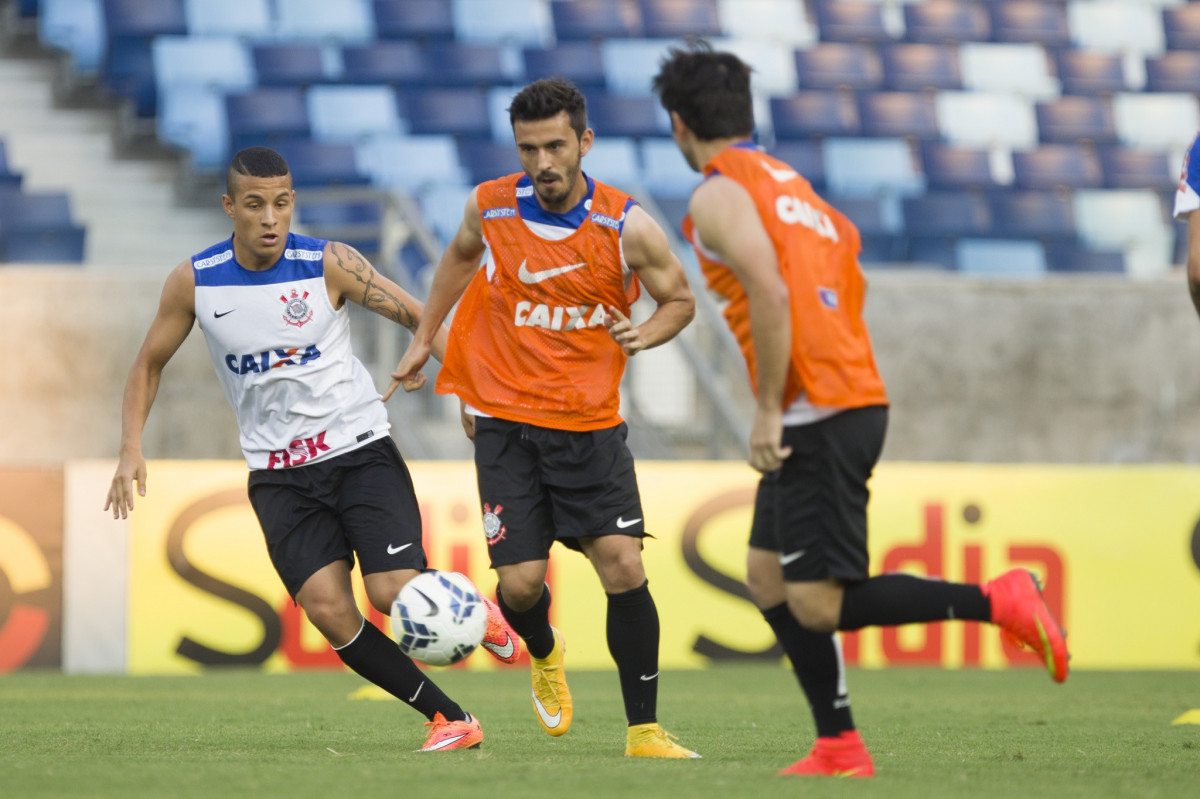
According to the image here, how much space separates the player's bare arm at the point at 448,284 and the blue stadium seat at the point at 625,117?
9.63 meters

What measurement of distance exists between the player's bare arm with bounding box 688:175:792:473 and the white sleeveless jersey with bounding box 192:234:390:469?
1.72 meters

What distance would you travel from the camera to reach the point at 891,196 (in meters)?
15.1

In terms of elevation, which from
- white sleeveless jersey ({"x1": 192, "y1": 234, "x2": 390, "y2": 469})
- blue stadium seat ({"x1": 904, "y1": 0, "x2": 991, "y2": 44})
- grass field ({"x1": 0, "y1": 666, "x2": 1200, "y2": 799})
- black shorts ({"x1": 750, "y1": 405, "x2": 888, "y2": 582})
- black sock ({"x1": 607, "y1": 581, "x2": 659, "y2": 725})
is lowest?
grass field ({"x1": 0, "y1": 666, "x2": 1200, "y2": 799})

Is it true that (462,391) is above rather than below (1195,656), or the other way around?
above

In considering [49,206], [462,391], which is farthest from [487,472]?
[49,206]

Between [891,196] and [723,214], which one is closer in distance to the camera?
[723,214]

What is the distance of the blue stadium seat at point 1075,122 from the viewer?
54.7 ft

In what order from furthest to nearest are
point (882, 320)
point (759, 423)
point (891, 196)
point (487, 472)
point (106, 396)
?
1. point (891, 196)
2. point (882, 320)
3. point (106, 396)
4. point (487, 472)
5. point (759, 423)

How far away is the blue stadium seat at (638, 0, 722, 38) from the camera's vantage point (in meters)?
15.9

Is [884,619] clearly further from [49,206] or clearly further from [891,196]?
[891,196]

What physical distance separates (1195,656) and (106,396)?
7.40 m

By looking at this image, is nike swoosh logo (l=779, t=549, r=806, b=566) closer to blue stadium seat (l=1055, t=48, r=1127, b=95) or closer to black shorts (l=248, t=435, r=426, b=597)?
black shorts (l=248, t=435, r=426, b=597)

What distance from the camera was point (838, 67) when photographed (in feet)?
53.6

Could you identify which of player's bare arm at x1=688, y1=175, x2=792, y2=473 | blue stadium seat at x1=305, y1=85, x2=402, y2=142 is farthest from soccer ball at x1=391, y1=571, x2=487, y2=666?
blue stadium seat at x1=305, y1=85, x2=402, y2=142
